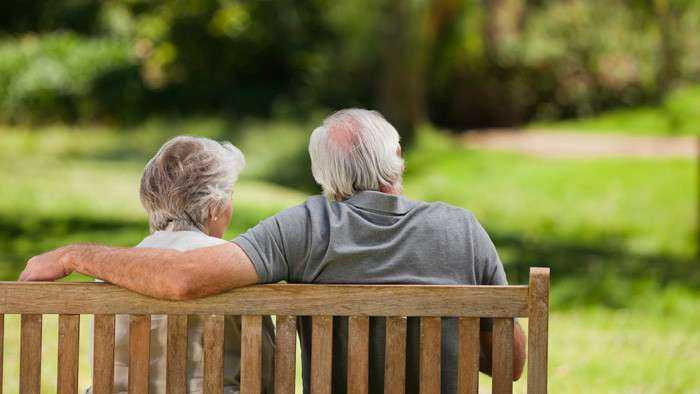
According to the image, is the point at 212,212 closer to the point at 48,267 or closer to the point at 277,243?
the point at 277,243

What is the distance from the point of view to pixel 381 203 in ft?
7.26

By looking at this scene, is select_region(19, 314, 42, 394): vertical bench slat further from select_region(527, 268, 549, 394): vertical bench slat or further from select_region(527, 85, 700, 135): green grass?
select_region(527, 85, 700, 135): green grass

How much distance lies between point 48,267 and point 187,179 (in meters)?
0.41

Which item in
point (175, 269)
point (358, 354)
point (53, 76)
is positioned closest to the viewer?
Result: point (175, 269)

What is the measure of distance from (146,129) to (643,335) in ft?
47.2

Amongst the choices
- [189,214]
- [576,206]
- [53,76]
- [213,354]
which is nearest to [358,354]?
[213,354]

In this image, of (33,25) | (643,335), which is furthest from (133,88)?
(643,335)

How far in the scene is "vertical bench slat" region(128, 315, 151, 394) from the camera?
2.17 meters

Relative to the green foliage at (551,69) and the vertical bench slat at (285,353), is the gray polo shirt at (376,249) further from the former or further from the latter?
the green foliage at (551,69)

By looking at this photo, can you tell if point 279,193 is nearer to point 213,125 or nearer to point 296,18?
point 213,125

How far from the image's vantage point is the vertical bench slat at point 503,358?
2.17 metres

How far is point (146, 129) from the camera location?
19.0m

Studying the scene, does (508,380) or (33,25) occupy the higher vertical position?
(33,25)

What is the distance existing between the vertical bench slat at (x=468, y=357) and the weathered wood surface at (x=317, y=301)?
48 millimetres
